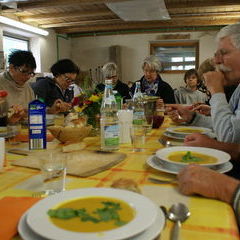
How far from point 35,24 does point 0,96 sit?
16.0ft

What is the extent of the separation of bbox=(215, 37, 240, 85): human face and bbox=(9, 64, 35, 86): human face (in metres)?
1.63

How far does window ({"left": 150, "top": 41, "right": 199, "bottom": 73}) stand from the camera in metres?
6.79

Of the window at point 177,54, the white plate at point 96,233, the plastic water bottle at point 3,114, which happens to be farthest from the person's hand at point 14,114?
the window at point 177,54

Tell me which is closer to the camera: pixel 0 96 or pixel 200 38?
pixel 0 96

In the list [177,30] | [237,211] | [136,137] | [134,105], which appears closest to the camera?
[237,211]

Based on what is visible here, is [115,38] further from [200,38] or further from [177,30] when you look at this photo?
[200,38]

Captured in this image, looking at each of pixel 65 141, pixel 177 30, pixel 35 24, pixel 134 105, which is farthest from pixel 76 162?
pixel 177 30

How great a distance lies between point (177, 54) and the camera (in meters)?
6.90

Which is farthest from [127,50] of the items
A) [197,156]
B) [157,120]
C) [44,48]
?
[197,156]

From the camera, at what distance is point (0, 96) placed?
1.42 metres

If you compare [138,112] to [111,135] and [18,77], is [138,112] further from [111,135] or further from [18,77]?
[18,77]

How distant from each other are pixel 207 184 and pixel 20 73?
7.10ft

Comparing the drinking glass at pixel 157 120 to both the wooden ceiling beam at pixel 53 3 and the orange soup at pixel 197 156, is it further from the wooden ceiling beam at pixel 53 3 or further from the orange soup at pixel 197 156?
the wooden ceiling beam at pixel 53 3

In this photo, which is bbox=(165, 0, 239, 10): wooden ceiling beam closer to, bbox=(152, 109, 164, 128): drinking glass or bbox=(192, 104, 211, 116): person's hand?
bbox=(192, 104, 211, 116): person's hand
